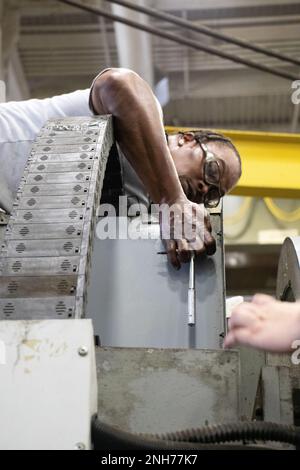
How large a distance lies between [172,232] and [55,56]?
9.81 feet

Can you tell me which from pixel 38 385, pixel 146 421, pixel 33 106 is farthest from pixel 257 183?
pixel 38 385

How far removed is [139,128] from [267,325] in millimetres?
637

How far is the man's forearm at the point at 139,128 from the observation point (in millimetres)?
1277

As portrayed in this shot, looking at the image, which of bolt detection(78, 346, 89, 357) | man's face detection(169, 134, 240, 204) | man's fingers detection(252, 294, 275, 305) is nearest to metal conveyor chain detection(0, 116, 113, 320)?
bolt detection(78, 346, 89, 357)

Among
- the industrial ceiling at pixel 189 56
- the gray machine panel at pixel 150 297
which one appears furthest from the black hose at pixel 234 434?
the industrial ceiling at pixel 189 56

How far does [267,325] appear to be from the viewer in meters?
0.74

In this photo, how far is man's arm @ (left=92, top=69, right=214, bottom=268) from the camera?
1.28 m

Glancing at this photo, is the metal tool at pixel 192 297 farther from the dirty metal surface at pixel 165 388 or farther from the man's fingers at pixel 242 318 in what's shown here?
the man's fingers at pixel 242 318

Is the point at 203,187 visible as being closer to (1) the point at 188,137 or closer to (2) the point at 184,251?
(1) the point at 188,137

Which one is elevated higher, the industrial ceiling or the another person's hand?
the industrial ceiling

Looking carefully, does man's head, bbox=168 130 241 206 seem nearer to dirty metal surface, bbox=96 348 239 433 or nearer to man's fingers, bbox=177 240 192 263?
man's fingers, bbox=177 240 192 263

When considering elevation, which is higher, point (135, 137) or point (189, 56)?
point (189, 56)

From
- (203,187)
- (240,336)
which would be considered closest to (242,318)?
(240,336)

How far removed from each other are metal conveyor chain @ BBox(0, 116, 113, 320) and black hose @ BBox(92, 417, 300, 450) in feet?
0.56
